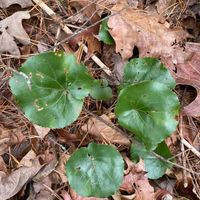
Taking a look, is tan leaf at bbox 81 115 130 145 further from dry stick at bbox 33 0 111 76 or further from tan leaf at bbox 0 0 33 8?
tan leaf at bbox 0 0 33 8

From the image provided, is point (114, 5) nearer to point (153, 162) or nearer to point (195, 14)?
point (195, 14)

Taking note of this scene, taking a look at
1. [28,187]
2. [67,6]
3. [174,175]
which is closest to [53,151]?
[28,187]

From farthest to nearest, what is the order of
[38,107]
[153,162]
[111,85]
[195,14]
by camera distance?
1. [195,14]
2. [111,85]
3. [153,162]
4. [38,107]

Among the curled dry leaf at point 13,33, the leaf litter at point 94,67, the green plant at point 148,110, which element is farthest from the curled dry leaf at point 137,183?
the curled dry leaf at point 13,33

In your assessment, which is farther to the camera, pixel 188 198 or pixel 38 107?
pixel 188 198

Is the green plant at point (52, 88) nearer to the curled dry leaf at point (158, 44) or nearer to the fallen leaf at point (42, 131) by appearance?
the fallen leaf at point (42, 131)

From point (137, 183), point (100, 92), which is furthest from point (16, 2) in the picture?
point (137, 183)
